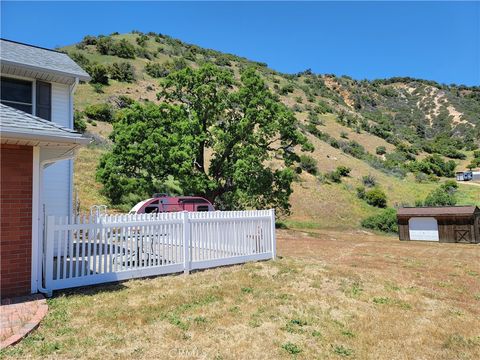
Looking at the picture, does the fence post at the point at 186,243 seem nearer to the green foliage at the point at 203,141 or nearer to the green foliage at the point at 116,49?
the green foliage at the point at 203,141

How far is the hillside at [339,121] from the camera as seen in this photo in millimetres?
36156

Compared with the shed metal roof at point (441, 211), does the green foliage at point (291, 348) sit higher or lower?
lower

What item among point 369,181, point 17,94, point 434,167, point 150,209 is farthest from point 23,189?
point 434,167

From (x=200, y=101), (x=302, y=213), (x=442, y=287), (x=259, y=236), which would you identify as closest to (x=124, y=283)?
(x=259, y=236)

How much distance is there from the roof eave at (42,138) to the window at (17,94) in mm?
5347

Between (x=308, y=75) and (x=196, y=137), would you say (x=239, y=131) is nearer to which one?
(x=196, y=137)

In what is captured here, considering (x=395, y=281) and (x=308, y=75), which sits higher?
(x=308, y=75)

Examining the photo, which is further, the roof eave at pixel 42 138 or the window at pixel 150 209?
the window at pixel 150 209

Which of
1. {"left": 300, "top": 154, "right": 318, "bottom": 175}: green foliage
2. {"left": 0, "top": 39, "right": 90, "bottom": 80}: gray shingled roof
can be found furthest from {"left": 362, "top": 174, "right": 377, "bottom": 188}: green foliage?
{"left": 0, "top": 39, "right": 90, "bottom": 80}: gray shingled roof

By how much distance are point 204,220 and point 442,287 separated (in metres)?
5.83

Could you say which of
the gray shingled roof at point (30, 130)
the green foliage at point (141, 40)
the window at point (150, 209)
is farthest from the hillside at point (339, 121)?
the gray shingled roof at point (30, 130)

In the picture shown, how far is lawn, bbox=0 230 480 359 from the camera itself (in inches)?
185

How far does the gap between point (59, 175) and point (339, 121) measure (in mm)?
62588

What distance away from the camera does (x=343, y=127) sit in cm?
6681
